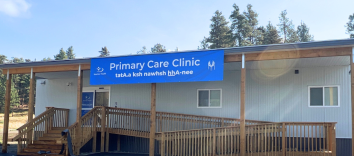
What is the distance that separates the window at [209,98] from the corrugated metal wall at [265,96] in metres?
0.17

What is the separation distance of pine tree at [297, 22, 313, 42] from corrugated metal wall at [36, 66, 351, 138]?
35.5 meters

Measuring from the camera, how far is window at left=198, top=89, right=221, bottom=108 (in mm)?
13398

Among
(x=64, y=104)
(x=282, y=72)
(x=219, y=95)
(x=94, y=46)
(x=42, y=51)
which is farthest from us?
(x=42, y=51)

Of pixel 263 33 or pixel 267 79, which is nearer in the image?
pixel 267 79

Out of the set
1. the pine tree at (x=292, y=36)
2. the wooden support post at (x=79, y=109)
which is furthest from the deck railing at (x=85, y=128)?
the pine tree at (x=292, y=36)

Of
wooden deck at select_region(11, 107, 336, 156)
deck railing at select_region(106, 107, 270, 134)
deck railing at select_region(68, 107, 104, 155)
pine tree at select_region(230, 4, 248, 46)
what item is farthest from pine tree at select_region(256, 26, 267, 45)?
deck railing at select_region(68, 107, 104, 155)

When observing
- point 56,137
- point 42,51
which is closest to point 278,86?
point 56,137

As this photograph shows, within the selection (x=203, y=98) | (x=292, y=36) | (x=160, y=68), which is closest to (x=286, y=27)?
(x=292, y=36)

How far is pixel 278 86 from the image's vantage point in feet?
40.8

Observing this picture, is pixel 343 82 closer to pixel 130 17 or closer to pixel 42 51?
pixel 130 17

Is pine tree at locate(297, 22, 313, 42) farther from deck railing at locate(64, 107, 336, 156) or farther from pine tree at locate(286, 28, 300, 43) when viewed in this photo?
deck railing at locate(64, 107, 336, 156)

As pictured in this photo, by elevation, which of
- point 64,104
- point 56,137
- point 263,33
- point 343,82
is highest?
point 263,33

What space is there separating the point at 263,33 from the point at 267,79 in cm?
3297

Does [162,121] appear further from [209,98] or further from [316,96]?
[316,96]
